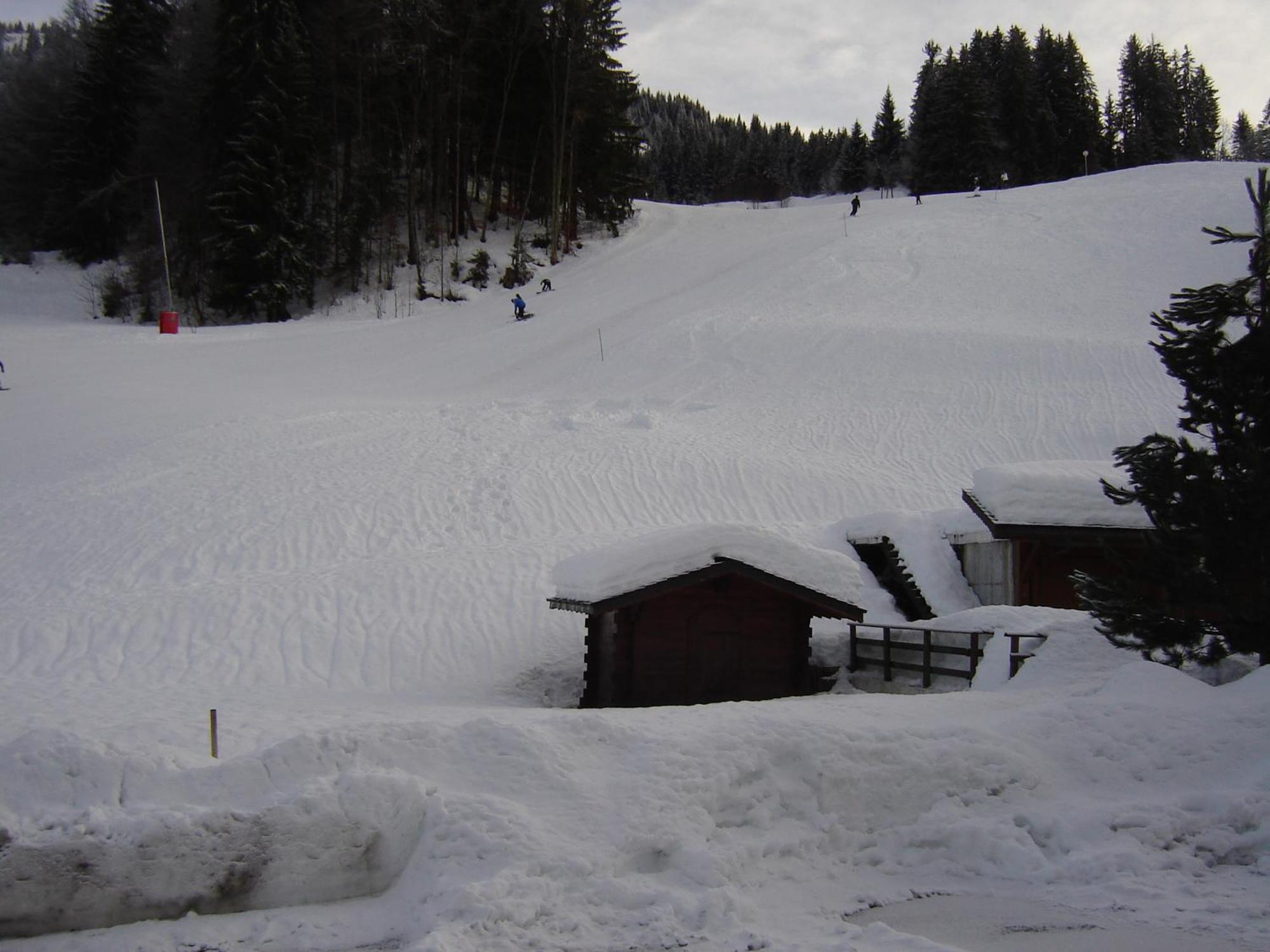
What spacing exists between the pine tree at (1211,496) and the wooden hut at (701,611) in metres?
4.65

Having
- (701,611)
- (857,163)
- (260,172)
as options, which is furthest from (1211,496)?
(857,163)

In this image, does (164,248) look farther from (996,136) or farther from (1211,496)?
(996,136)

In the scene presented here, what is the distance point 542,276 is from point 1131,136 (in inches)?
2485

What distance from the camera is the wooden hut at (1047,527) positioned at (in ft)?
55.4

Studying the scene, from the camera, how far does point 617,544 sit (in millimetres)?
15141

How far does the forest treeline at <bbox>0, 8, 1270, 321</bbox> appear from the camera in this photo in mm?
44031

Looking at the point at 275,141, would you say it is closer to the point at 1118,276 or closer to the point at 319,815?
the point at 1118,276

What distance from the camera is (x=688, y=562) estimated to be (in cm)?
1430

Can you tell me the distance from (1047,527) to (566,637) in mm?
8906

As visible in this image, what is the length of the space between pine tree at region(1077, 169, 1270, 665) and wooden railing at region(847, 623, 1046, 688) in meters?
3.04

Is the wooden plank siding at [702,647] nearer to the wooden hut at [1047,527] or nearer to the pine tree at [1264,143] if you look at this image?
the wooden hut at [1047,527]

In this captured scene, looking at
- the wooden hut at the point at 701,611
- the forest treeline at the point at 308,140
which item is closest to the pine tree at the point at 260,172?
the forest treeline at the point at 308,140

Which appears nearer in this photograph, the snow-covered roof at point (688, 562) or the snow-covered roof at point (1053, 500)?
the snow-covered roof at point (688, 562)

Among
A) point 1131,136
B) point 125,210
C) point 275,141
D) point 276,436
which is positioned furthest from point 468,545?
point 1131,136
